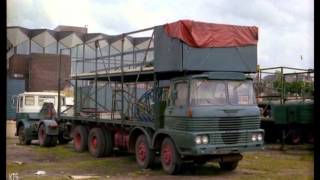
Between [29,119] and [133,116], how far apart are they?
1015 cm

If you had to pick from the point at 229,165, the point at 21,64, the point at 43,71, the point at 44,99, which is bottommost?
the point at 229,165

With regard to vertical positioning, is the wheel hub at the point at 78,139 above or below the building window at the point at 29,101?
below

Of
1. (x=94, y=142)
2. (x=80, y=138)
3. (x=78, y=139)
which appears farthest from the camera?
(x=78, y=139)

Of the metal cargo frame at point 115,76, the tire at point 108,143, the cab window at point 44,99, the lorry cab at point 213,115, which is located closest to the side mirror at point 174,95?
the lorry cab at point 213,115

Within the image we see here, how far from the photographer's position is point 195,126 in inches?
478

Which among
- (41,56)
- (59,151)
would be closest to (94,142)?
(59,151)

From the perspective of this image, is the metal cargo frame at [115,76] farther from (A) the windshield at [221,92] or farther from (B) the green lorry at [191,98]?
(A) the windshield at [221,92]

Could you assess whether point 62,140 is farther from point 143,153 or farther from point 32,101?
point 143,153

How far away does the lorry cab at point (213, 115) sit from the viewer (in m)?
12.2

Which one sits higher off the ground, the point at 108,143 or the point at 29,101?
the point at 29,101

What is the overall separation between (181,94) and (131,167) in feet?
10.5

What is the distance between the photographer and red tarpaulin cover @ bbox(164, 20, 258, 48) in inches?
499

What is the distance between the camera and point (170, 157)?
12914mm
